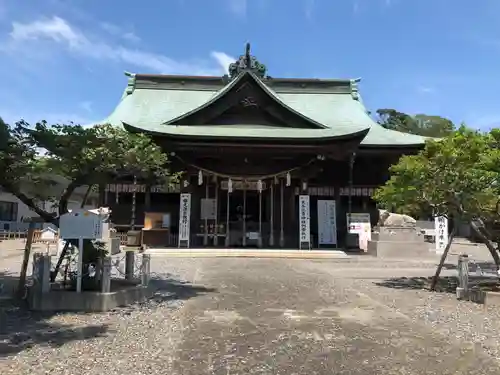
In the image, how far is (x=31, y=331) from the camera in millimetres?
6664

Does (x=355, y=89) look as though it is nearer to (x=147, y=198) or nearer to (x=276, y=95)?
(x=276, y=95)

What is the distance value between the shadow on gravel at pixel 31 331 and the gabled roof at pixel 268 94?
15.3 metres

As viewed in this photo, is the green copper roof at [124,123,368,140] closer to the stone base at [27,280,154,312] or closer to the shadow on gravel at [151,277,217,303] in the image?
the shadow on gravel at [151,277,217,303]

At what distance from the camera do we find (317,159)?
2269cm

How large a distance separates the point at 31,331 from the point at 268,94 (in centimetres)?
1889

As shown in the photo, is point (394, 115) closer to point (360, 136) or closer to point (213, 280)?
point (360, 136)

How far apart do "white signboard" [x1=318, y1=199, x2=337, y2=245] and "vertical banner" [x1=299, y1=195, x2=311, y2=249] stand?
4.23ft

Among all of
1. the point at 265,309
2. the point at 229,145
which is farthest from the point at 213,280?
Answer: the point at 229,145

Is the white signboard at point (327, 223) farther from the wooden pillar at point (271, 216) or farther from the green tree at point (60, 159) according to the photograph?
the green tree at point (60, 159)

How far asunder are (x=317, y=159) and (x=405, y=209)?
1010 cm

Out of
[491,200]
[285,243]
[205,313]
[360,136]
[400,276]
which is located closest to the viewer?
[205,313]

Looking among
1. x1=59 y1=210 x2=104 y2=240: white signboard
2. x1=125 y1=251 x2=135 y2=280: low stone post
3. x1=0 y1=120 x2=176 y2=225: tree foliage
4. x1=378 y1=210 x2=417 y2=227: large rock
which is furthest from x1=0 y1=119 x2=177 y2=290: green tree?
x1=378 y1=210 x2=417 y2=227: large rock

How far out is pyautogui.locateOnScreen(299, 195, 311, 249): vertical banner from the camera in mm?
21594

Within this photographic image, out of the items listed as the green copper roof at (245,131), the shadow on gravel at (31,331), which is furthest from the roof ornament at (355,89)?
the shadow on gravel at (31,331)
